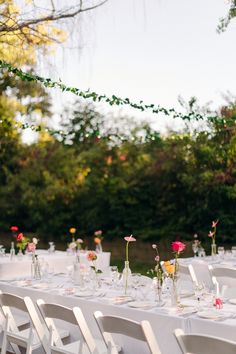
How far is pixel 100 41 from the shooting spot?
620 cm

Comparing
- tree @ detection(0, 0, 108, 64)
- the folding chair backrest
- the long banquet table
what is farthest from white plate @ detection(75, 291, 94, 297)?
tree @ detection(0, 0, 108, 64)

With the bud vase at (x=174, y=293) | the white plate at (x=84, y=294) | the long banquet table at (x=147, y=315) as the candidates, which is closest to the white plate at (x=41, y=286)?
the long banquet table at (x=147, y=315)

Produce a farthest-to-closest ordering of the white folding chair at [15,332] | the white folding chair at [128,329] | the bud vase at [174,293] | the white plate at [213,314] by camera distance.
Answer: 1. the bud vase at [174,293]
2. the white folding chair at [15,332]
3. the white plate at [213,314]
4. the white folding chair at [128,329]

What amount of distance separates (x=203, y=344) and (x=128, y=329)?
1.83 feet

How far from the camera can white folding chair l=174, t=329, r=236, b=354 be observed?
271 cm

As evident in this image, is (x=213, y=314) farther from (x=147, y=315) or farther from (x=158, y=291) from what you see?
(x=158, y=291)

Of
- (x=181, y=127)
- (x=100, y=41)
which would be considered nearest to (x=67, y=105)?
(x=181, y=127)

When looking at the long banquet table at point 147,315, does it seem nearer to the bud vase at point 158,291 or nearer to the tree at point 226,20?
the bud vase at point 158,291

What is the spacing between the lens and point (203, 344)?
280cm

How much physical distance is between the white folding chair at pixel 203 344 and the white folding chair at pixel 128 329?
1.11 ft

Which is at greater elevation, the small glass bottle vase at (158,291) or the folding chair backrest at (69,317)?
the small glass bottle vase at (158,291)

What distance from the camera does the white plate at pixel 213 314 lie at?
12.1 ft

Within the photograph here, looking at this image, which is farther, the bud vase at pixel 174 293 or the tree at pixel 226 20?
the tree at pixel 226 20

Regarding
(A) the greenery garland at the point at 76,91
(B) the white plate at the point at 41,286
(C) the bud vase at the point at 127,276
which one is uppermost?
(A) the greenery garland at the point at 76,91
